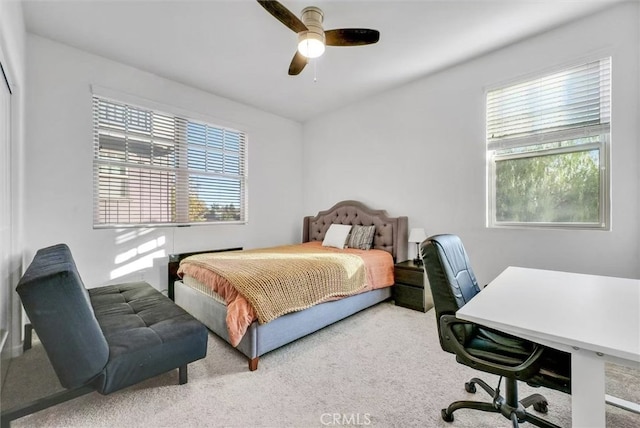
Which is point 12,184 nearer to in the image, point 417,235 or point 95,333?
point 95,333

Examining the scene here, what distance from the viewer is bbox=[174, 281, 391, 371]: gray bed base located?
2.05 metres

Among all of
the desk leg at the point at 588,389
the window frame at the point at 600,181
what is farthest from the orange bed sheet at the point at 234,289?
the desk leg at the point at 588,389

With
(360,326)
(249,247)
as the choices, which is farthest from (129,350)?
(249,247)

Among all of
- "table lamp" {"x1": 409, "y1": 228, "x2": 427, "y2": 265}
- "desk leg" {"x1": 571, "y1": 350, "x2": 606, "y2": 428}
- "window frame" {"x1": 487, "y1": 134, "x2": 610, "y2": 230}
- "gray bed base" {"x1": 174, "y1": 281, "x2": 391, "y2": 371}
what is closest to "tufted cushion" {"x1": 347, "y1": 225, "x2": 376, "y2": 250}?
"table lamp" {"x1": 409, "y1": 228, "x2": 427, "y2": 265}

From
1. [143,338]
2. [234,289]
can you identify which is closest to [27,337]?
[143,338]

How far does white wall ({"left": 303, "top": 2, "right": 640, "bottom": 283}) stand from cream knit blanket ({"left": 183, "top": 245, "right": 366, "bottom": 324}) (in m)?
1.34

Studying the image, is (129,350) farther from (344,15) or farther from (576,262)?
(576,262)

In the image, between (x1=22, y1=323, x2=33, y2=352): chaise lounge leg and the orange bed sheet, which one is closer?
the orange bed sheet

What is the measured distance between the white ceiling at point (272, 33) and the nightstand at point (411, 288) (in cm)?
237

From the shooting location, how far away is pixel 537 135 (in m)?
2.77

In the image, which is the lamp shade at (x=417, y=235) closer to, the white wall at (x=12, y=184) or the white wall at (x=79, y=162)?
the white wall at (x=79, y=162)

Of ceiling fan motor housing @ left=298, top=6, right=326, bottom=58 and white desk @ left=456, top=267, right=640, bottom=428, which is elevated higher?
ceiling fan motor housing @ left=298, top=6, right=326, bottom=58

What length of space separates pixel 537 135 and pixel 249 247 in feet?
12.7

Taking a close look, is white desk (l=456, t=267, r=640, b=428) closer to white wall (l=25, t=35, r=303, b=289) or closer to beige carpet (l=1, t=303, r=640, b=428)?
beige carpet (l=1, t=303, r=640, b=428)
